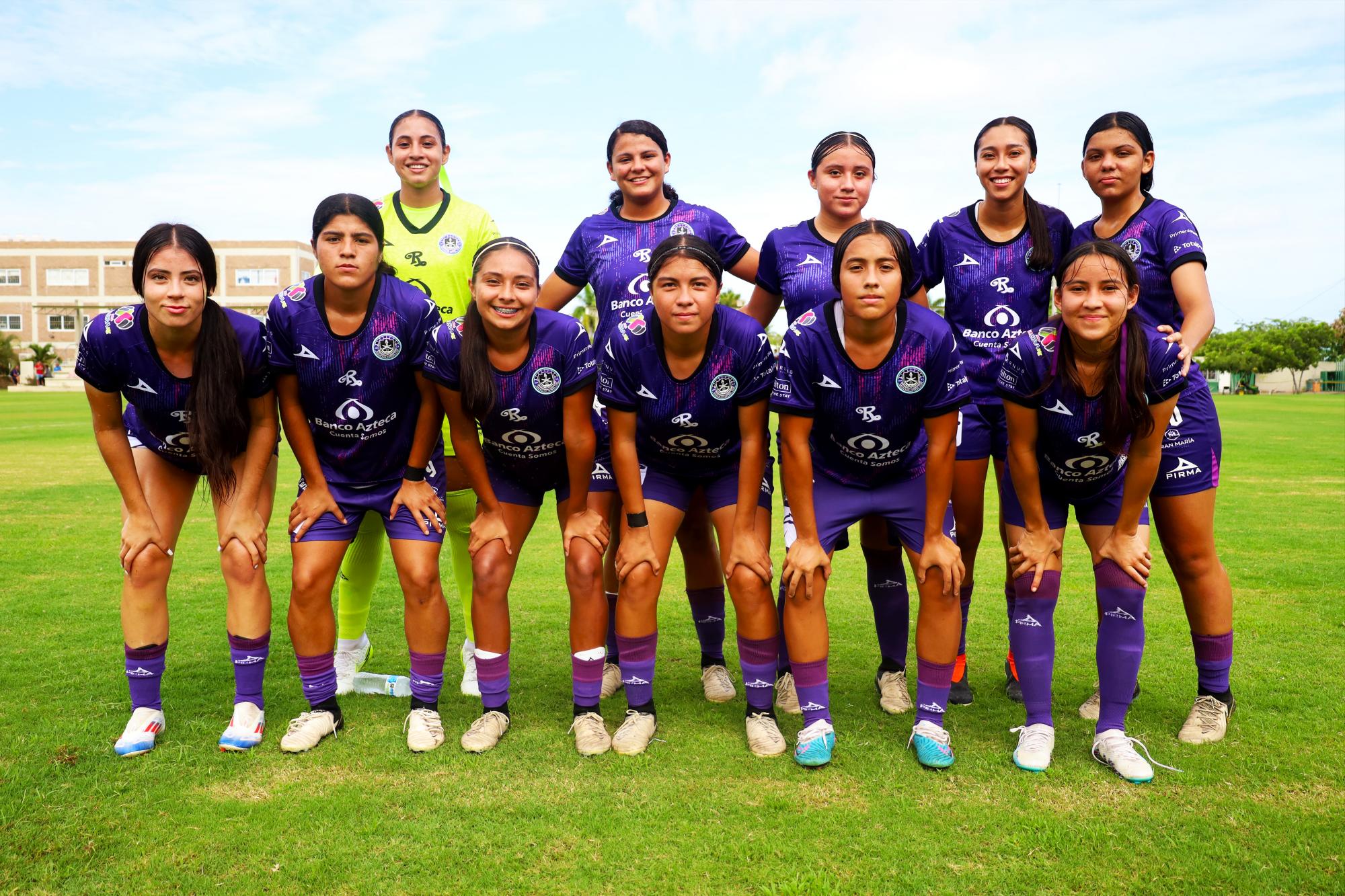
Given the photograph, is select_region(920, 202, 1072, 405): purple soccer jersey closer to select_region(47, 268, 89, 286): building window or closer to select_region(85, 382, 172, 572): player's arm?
select_region(85, 382, 172, 572): player's arm

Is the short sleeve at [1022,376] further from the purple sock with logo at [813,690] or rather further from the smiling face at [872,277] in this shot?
the purple sock with logo at [813,690]

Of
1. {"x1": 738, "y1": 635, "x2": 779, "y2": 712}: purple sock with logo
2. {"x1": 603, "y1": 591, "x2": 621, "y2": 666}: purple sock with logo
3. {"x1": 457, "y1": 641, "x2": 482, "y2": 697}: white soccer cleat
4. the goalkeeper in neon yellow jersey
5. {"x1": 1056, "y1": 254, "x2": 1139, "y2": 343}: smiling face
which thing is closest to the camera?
{"x1": 1056, "y1": 254, "x2": 1139, "y2": 343}: smiling face

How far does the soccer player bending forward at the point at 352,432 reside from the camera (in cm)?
404

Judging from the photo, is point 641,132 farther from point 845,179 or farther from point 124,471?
point 124,471

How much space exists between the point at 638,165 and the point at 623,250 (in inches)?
16.5

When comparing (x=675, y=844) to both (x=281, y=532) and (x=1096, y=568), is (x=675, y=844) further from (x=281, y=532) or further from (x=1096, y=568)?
(x=281, y=532)

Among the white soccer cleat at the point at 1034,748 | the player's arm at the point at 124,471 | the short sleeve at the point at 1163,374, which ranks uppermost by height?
the short sleeve at the point at 1163,374

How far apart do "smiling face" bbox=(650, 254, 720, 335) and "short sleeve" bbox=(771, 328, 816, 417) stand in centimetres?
37

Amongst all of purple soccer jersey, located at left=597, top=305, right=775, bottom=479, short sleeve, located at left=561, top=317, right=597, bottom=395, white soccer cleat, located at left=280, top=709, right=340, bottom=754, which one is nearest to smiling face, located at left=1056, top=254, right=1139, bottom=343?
purple soccer jersey, located at left=597, top=305, right=775, bottom=479

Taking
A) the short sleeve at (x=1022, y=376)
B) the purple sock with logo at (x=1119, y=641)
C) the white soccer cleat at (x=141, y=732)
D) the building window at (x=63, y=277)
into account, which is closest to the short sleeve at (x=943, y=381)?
the short sleeve at (x=1022, y=376)

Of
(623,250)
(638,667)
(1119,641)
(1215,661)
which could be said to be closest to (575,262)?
(623,250)

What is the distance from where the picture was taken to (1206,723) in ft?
12.9

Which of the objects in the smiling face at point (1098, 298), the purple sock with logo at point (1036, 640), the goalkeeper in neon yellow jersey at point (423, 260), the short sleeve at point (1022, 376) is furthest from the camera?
the goalkeeper in neon yellow jersey at point (423, 260)

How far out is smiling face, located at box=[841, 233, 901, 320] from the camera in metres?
3.63
